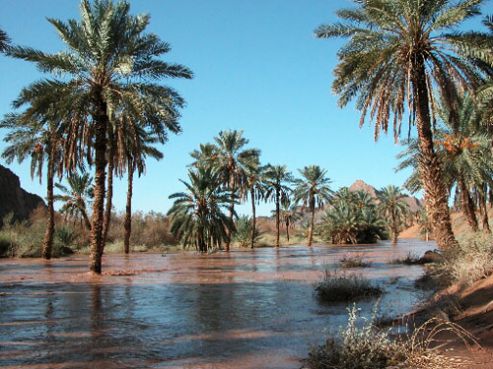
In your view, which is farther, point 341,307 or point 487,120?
point 487,120

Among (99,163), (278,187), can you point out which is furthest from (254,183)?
(99,163)

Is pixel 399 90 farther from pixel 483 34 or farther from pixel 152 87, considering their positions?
pixel 152 87

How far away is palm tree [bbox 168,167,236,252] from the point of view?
31.9 meters

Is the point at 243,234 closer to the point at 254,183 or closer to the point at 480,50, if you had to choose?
the point at 254,183

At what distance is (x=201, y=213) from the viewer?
3184cm

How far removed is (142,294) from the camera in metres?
12.0

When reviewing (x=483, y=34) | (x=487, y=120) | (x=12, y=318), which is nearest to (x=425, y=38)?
(x=483, y=34)

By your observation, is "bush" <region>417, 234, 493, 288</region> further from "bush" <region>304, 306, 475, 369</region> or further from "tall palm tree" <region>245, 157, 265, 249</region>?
"tall palm tree" <region>245, 157, 265, 249</region>

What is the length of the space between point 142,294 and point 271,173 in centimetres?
3989

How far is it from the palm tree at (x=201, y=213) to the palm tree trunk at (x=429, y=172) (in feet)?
56.3

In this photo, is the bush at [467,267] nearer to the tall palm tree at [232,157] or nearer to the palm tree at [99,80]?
the palm tree at [99,80]

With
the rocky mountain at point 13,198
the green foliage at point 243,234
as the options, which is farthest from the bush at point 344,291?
the rocky mountain at point 13,198

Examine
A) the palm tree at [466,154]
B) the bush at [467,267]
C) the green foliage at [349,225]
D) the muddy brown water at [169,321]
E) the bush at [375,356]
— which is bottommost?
the muddy brown water at [169,321]

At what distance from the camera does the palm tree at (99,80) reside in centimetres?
1669
